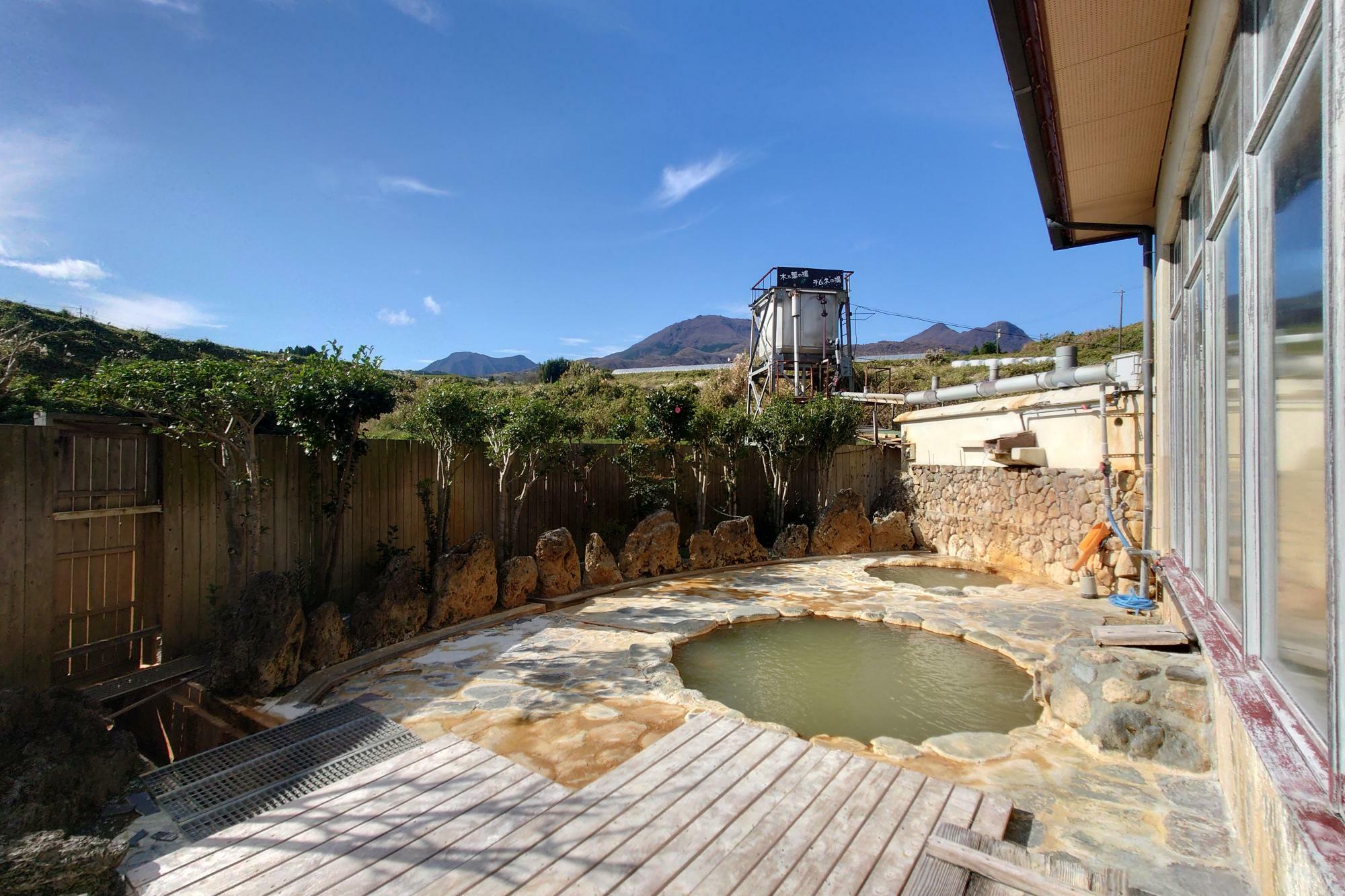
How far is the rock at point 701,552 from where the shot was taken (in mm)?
8859

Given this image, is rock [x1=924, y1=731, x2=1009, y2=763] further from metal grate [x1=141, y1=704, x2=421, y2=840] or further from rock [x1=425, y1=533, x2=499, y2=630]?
rock [x1=425, y1=533, x2=499, y2=630]

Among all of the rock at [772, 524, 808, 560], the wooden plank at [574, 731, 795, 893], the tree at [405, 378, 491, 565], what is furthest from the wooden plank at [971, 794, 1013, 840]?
the rock at [772, 524, 808, 560]

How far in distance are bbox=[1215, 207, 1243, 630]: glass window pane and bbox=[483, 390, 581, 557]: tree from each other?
5.83m

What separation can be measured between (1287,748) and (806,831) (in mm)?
1519

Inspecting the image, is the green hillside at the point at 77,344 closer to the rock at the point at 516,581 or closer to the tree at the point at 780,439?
the rock at the point at 516,581

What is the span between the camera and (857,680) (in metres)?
4.90

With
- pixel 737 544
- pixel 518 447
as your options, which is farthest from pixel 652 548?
pixel 518 447

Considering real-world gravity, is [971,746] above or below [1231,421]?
below

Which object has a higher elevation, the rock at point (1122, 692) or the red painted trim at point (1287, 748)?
the red painted trim at point (1287, 748)

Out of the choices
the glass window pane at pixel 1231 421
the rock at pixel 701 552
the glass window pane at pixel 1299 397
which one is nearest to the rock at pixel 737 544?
the rock at pixel 701 552

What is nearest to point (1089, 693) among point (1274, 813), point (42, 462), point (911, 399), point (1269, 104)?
point (1274, 813)

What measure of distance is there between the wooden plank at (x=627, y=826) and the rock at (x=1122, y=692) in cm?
215

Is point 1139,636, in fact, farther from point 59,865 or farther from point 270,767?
point 59,865

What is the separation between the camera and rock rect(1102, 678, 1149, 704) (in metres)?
3.60
